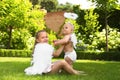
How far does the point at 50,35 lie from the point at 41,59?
77.4ft

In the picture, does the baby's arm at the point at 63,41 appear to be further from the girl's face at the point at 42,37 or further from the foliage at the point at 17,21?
the foliage at the point at 17,21

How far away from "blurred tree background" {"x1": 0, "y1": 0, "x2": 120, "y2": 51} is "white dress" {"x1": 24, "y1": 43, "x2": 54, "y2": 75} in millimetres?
20264

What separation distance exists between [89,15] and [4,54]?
27.7 feet

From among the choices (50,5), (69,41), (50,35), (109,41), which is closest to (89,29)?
(109,41)

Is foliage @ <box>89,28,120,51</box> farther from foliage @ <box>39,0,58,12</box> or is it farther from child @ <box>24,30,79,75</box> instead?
foliage @ <box>39,0,58,12</box>

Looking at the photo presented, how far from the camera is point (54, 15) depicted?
44156mm

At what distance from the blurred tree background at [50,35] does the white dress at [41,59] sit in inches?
798

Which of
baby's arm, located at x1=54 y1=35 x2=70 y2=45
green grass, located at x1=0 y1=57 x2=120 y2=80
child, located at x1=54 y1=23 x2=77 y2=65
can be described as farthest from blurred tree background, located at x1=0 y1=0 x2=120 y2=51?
baby's arm, located at x1=54 y1=35 x2=70 y2=45

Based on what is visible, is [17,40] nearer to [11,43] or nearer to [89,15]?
[11,43]

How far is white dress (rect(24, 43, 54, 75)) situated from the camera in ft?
28.5

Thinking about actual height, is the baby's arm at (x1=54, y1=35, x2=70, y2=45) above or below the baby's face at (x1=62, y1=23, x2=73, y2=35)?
below

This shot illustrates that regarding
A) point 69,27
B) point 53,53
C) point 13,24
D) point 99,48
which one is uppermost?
point 69,27

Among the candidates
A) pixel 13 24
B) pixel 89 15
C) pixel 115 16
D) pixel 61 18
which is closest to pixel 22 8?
pixel 13 24

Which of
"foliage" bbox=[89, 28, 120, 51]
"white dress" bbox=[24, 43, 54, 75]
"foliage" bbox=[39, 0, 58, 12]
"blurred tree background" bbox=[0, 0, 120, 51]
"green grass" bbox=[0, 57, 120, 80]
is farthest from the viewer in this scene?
"foliage" bbox=[39, 0, 58, 12]
